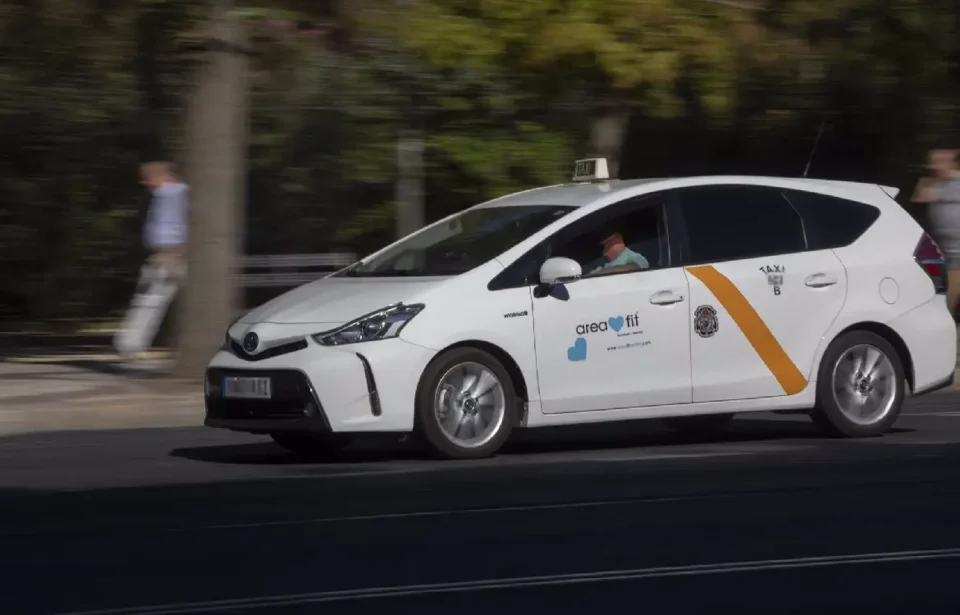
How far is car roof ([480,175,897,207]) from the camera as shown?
11.2 m

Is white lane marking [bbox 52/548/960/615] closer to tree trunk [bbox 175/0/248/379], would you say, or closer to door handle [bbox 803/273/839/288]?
door handle [bbox 803/273/839/288]

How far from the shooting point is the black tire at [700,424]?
12188 millimetres

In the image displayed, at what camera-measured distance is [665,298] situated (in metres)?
10.9

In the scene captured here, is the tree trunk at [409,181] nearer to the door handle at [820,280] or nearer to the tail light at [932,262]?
the tail light at [932,262]

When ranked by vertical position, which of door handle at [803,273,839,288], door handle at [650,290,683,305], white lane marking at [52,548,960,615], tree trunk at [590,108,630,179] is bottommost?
white lane marking at [52,548,960,615]

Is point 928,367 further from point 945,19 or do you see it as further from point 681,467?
point 945,19

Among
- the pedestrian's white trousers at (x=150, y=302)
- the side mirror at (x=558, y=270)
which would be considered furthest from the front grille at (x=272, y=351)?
the pedestrian's white trousers at (x=150, y=302)

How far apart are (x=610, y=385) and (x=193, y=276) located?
500cm

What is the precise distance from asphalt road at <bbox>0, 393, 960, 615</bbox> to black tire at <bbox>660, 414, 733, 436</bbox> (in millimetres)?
512

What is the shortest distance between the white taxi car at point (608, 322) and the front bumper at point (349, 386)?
1cm

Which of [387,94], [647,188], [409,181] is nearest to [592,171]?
[647,188]

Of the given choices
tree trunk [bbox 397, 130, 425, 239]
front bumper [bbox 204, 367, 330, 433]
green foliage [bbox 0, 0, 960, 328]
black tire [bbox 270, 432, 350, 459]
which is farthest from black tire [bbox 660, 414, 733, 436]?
tree trunk [bbox 397, 130, 425, 239]

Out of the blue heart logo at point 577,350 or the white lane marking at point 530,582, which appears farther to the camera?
the blue heart logo at point 577,350

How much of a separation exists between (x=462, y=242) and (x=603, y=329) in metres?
0.99
